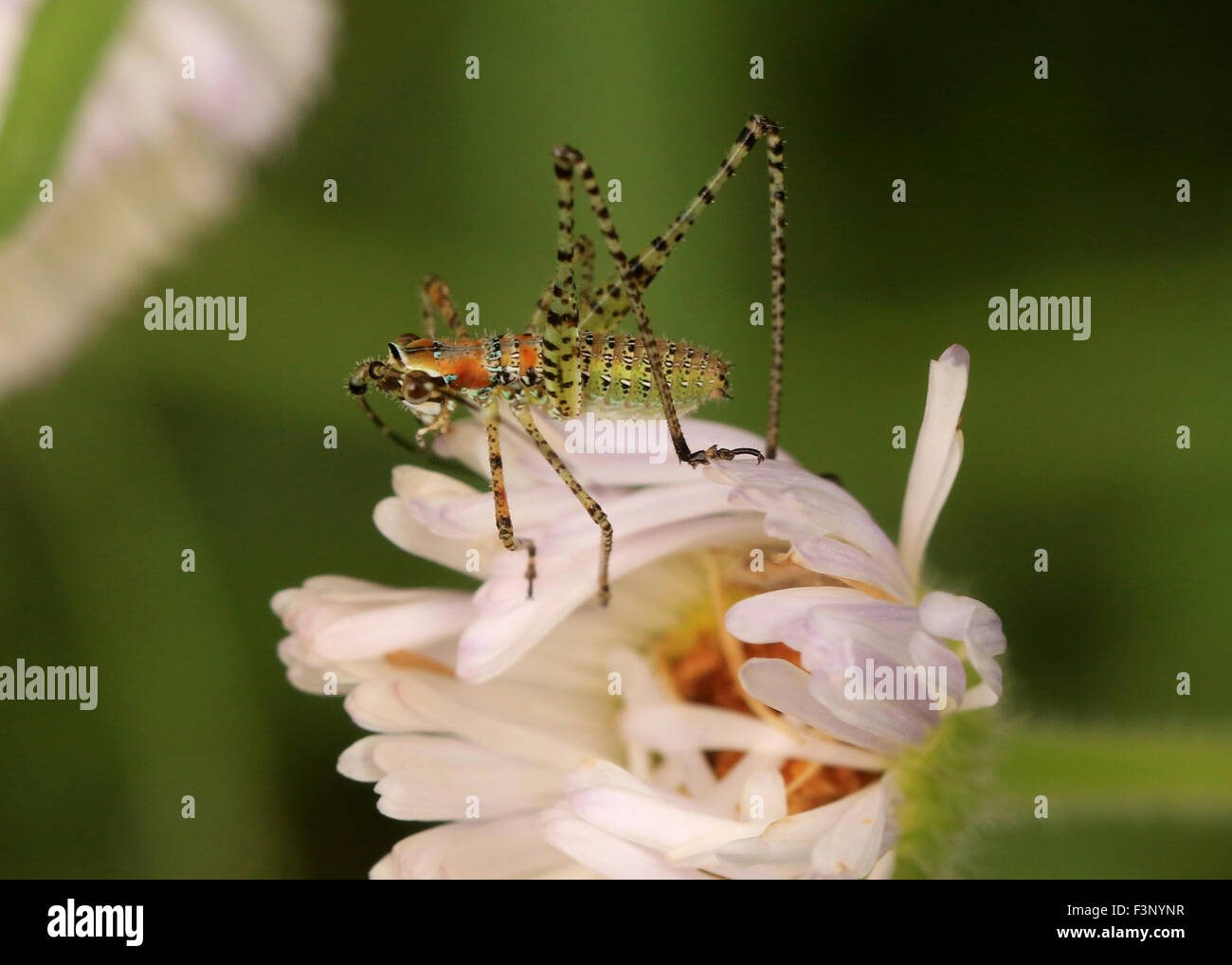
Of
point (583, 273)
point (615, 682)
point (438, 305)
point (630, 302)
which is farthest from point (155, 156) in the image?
point (615, 682)

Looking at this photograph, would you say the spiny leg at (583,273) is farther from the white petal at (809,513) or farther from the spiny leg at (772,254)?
the white petal at (809,513)

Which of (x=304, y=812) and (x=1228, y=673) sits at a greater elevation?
(x=1228, y=673)

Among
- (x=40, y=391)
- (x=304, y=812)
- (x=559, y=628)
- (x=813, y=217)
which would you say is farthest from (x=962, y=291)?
→ (x=40, y=391)

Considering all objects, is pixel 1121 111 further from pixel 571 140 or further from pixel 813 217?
pixel 571 140

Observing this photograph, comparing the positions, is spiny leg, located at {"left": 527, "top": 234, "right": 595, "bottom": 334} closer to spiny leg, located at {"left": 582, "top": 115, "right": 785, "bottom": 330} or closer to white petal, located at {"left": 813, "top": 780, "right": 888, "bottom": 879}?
spiny leg, located at {"left": 582, "top": 115, "right": 785, "bottom": 330}

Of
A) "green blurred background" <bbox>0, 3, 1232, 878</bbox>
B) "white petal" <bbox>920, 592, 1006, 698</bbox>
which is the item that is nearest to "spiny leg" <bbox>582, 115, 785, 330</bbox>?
"green blurred background" <bbox>0, 3, 1232, 878</bbox>
